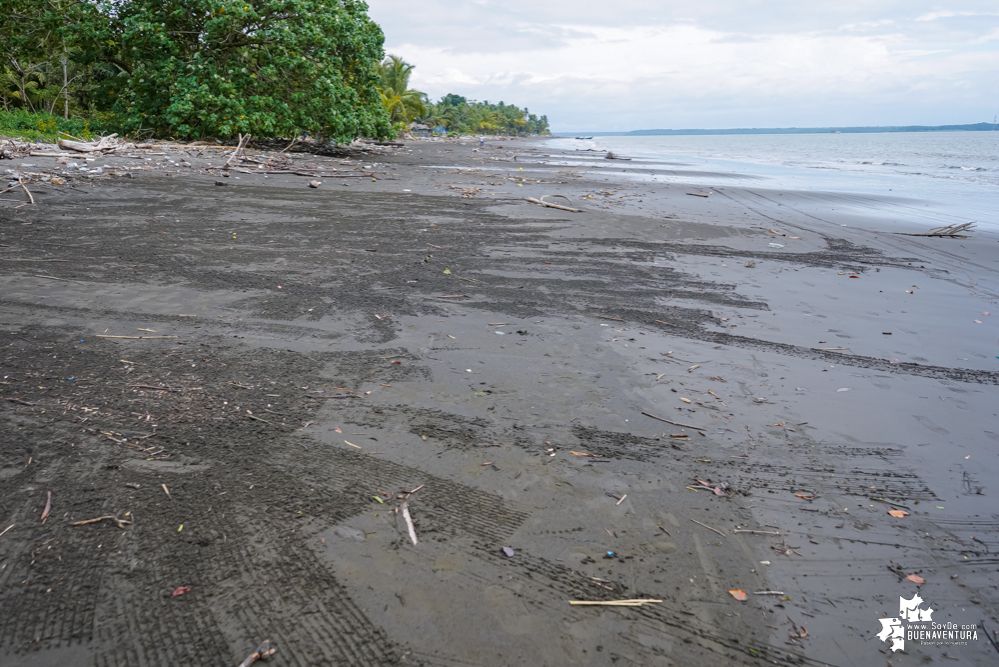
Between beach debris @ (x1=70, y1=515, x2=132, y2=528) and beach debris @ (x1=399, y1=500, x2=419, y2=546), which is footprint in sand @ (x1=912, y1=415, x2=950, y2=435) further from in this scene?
beach debris @ (x1=70, y1=515, x2=132, y2=528)

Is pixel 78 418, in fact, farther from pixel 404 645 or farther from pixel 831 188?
pixel 831 188

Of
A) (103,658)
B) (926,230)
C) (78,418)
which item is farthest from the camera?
(926,230)

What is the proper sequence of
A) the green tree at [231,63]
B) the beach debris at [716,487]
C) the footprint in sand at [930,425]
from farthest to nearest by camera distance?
the green tree at [231,63], the footprint in sand at [930,425], the beach debris at [716,487]

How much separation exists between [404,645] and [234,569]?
71 cm

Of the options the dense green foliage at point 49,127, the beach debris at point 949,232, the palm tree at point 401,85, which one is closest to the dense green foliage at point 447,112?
the palm tree at point 401,85

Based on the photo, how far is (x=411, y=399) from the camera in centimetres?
340

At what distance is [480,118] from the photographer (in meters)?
88.2

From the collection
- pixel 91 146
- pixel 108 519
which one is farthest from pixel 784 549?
pixel 91 146

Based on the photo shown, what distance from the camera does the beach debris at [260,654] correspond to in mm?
Result: 1701

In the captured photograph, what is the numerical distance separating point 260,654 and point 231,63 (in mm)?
18460

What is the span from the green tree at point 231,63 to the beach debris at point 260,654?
1635 centimetres

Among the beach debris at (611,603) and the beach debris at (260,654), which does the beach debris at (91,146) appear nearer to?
the beach debris at (260,654)

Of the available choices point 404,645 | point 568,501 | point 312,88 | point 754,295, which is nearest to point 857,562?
point 568,501

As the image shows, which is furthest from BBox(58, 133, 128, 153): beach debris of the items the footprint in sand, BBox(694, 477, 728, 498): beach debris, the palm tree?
the palm tree
